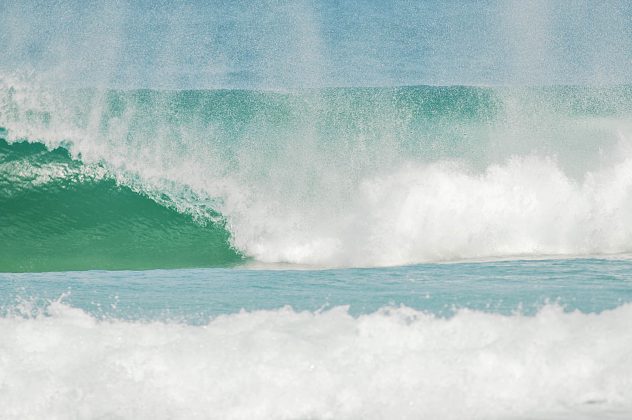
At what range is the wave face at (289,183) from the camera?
28.4 feet

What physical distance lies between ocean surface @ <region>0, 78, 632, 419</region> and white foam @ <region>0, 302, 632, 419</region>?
1 centimetres

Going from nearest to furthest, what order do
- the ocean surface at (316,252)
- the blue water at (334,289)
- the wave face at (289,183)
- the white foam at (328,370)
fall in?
the white foam at (328,370)
the ocean surface at (316,252)
the blue water at (334,289)
the wave face at (289,183)

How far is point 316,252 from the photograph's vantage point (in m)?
8.40

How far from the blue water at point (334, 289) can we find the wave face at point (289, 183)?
73 centimetres

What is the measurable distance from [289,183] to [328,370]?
5.29 meters

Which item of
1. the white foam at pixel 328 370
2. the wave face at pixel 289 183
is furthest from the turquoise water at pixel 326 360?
the wave face at pixel 289 183

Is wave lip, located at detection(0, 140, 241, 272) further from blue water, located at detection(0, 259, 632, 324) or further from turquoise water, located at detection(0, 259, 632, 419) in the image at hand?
turquoise water, located at detection(0, 259, 632, 419)

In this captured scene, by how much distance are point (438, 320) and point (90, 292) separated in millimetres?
2917

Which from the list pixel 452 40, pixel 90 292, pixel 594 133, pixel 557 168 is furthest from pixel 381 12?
pixel 90 292

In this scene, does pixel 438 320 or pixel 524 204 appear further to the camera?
pixel 524 204

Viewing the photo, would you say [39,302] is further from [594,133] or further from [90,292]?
[594,133]

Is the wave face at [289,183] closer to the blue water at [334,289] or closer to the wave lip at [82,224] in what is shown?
the wave lip at [82,224]

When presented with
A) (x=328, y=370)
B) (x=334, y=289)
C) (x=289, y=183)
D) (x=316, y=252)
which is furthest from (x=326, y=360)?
(x=289, y=183)

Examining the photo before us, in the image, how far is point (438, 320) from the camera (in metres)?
4.93
